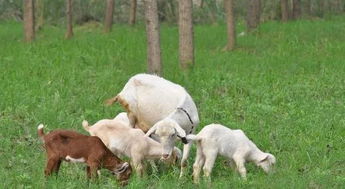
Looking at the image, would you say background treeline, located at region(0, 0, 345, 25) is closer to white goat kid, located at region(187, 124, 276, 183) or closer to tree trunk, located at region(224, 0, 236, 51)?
tree trunk, located at region(224, 0, 236, 51)

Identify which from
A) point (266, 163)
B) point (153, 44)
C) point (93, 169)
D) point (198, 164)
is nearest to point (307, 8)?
point (153, 44)

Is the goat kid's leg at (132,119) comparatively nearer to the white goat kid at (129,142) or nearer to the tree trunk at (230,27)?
the white goat kid at (129,142)

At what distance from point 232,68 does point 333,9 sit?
76.6ft

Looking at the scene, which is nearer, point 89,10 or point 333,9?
point 89,10

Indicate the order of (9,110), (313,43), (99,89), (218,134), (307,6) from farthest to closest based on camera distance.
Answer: (307,6) < (313,43) < (99,89) < (9,110) < (218,134)

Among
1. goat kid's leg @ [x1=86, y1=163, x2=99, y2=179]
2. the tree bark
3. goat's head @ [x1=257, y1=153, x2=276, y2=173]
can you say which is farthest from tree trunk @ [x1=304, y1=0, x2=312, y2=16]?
goat kid's leg @ [x1=86, y1=163, x2=99, y2=179]

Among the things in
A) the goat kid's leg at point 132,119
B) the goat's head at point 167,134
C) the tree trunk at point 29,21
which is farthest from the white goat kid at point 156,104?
the tree trunk at point 29,21

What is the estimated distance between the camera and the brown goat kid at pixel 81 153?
325 inches

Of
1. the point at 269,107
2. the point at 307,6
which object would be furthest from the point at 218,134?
the point at 307,6

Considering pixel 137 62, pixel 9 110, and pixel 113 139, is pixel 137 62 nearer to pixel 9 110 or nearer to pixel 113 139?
pixel 9 110

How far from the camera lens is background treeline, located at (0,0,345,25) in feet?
117

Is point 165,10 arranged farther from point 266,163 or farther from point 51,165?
point 51,165

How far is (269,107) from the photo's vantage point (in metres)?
12.9

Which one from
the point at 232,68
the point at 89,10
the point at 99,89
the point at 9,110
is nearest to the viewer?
the point at 9,110
